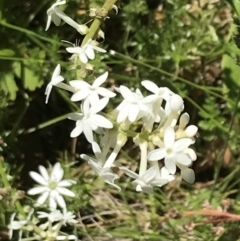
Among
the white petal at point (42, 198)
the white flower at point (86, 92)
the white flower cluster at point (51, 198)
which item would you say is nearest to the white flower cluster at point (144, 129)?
the white flower at point (86, 92)

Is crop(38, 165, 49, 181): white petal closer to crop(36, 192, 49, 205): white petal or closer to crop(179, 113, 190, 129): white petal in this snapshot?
crop(36, 192, 49, 205): white petal

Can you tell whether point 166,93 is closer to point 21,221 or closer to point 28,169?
point 21,221

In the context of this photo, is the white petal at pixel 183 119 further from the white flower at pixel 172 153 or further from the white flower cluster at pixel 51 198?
the white flower cluster at pixel 51 198

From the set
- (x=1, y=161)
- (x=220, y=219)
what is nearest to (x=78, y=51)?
(x=1, y=161)

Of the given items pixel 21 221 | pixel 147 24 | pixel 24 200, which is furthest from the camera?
pixel 147 24

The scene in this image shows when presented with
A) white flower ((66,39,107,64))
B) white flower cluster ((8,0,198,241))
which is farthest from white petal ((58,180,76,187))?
white flower ((66,39,107,64))
